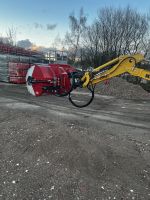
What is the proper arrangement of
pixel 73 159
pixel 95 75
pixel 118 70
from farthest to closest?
1. pixel 73 159
2. pixel 95 75
3. pixel 118 70

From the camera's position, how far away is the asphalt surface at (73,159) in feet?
20.7

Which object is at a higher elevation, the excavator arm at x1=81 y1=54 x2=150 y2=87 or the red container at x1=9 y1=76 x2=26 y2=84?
the excavator arm at x1=81 y1=54 x2=150 y2=87

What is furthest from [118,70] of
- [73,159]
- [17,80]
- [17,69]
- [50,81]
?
[17,80]

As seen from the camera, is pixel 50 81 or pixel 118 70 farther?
pixel 50 81

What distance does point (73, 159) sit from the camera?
24.8ft

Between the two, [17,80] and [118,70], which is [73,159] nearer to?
[118,70]

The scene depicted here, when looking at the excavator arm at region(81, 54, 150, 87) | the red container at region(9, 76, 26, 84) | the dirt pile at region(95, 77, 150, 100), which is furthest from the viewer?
the red container at region(9, 76, 26, 84)

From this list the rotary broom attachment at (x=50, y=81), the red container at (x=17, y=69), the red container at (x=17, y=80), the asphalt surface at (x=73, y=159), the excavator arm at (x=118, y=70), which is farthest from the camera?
the red container at (x=17, y=80)

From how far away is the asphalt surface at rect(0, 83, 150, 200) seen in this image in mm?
6312

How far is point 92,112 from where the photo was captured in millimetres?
14109

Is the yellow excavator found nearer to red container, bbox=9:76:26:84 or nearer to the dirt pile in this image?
the dirt pile

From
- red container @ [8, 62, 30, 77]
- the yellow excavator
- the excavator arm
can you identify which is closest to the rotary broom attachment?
the yellow excavator

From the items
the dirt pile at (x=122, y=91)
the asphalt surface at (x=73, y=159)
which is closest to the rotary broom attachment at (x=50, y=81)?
the asphalt surface at (x=73, y=159)

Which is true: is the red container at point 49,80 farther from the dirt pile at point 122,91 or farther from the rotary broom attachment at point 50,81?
the dirt pile at point 122,91
